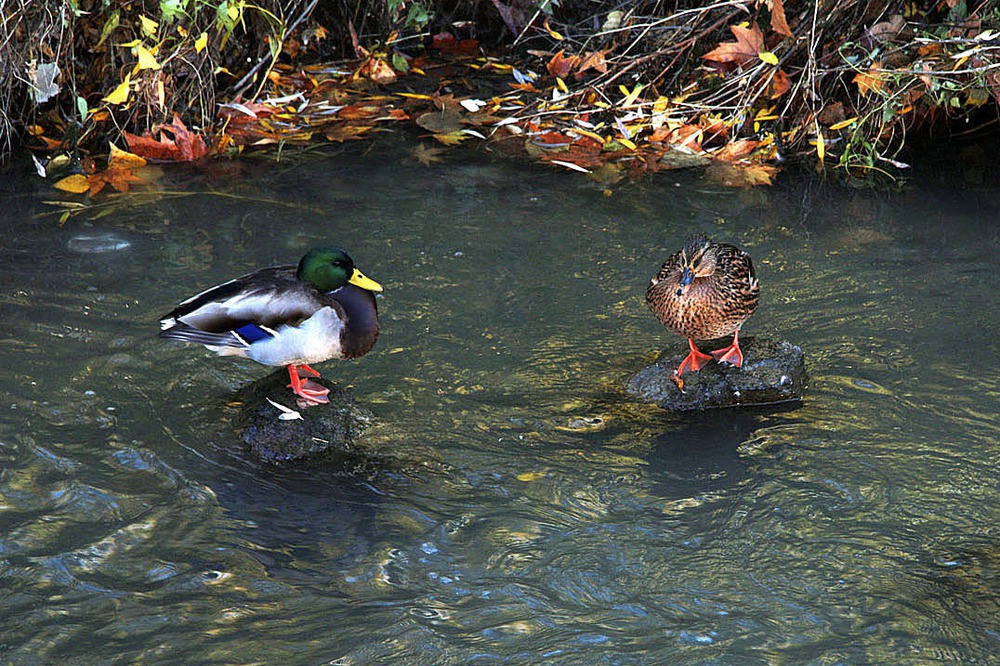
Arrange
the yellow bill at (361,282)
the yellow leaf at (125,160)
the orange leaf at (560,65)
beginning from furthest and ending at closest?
1. the orange leaf at (560,65)
2. the yellow leaf at (125,160)
3. the yellow bill at (361,282)

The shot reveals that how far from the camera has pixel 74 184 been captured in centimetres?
705

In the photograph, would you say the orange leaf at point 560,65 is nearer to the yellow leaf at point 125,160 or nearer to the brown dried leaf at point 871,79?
the brown dried leaf at point 871,79

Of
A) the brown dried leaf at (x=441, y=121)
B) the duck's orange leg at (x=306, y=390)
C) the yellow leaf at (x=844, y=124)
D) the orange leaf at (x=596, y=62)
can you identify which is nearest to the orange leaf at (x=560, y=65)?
the orange leaf at (x=596, y=62)

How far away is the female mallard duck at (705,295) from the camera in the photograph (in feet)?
15.8

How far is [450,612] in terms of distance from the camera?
3.74 meters

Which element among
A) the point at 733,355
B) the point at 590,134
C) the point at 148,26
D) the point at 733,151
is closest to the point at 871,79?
the point at 733,151

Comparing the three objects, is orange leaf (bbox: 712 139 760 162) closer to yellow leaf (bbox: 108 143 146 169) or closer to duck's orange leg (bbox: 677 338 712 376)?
duck's orange leg (bbox: 677 338 712 376)

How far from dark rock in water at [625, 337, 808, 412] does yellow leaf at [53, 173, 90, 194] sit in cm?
386

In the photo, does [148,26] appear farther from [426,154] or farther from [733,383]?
[733,383]

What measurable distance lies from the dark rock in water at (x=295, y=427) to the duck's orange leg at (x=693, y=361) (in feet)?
4.52

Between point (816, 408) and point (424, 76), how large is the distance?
510cm

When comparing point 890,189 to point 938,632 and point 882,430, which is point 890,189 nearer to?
point 882,430

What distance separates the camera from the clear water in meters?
3.68

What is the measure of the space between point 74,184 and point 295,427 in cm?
329
